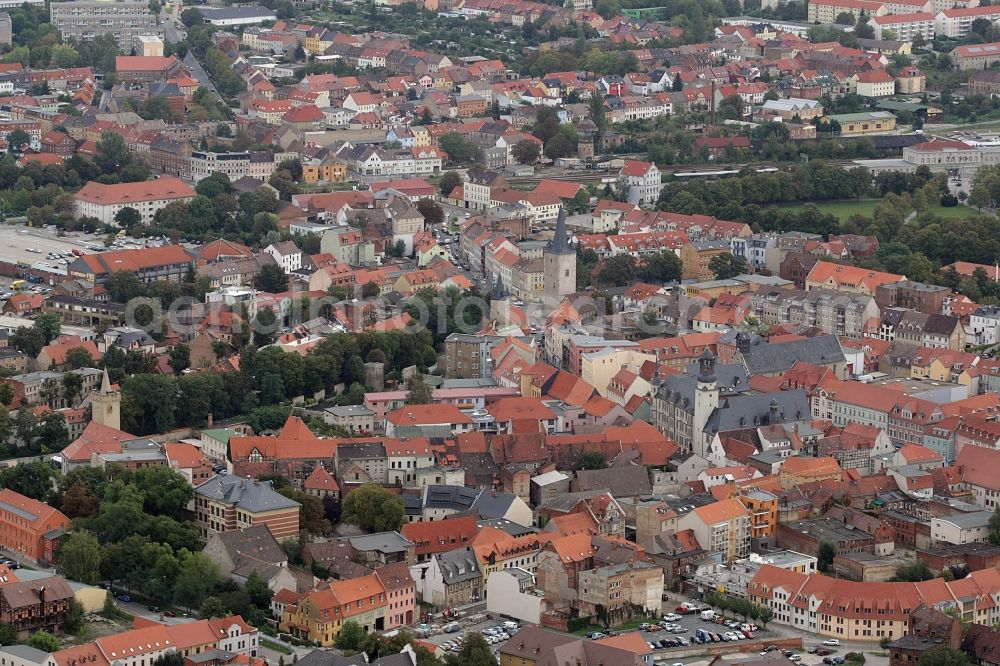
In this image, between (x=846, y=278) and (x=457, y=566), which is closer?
(x=457, y=566)

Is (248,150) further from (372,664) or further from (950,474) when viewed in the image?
(372,664)

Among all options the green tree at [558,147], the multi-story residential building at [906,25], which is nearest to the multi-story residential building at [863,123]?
the green tree at [558,147]

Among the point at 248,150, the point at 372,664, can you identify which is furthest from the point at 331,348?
the point at 248,150

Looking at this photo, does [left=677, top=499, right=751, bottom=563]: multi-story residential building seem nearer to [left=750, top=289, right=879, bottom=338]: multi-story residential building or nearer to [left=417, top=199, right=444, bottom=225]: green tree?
[left=750, top=289, right=879, bottom=338]: multi-story residential building

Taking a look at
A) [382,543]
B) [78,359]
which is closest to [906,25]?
[78,359]

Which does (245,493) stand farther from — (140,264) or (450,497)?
(140,264)

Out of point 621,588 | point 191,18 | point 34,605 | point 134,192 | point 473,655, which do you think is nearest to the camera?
point 473,655

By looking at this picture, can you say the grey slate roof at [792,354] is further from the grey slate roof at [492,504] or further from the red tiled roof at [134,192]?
the red tiled roof at [134,192]
